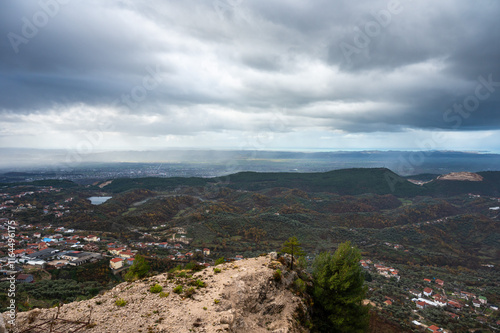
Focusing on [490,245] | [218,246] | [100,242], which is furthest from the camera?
[490,245]

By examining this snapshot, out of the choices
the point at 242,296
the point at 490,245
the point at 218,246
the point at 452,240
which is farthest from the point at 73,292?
the point at 490,245

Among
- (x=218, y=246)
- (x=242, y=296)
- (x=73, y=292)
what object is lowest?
(x=218, y=246)

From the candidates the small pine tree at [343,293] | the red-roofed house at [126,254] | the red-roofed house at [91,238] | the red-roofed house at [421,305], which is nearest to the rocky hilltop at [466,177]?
the red-roofed house at [421,305]

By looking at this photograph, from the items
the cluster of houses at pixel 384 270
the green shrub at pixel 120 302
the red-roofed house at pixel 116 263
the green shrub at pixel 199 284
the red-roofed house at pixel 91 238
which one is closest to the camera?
the green shrub at pixel 120 302

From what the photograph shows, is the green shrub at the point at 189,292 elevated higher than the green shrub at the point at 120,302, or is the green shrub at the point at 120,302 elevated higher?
the green shrub at the point at 120,302

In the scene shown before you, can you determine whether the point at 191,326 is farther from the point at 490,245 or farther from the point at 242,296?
the point at 490,245

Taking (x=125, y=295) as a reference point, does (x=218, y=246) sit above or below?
below

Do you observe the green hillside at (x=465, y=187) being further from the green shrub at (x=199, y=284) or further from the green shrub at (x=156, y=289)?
the green shrub at (x=156, y=289)

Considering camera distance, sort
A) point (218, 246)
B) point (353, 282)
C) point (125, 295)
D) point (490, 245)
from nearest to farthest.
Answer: point (125, 295) → point (353, 282) → point (218, 246) → point (490, 245)
